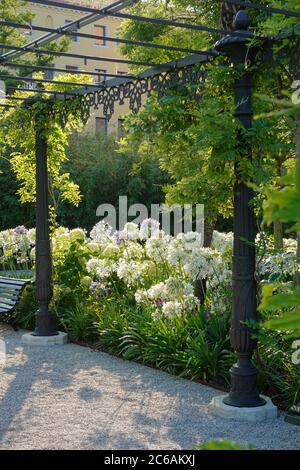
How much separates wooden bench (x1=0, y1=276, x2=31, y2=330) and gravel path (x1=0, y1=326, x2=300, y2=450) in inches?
62.6

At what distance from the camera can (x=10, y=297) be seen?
852 centimetres

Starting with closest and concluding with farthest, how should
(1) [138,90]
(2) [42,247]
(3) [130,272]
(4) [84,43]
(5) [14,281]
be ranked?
(1) [138,90] < (3) [130,272] < (2) [42,247] < (5) [14,281] < (4) [84,43]

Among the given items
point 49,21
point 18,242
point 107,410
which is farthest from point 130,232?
point 49,21

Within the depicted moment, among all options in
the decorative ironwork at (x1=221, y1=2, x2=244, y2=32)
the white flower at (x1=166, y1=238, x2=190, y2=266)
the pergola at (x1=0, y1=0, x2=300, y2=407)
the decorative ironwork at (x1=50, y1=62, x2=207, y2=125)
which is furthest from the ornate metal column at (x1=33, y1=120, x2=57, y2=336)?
the decorative ironwork at (x1=221, y1=2, x2=244, y2=32)

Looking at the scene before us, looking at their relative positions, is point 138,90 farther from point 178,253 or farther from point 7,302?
point 7,302

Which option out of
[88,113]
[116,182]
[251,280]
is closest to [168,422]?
[251,280]

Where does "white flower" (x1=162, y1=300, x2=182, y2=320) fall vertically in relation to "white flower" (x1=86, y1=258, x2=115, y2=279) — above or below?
below

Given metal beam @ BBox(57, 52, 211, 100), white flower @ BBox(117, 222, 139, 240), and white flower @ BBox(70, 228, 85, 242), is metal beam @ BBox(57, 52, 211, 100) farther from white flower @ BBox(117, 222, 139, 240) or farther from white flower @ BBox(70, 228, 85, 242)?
white flower @ BBox(70, 228, 85, 242)

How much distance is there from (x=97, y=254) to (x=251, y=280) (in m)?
4.39

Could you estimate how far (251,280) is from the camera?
476cm

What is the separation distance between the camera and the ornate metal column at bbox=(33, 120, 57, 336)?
766 cm

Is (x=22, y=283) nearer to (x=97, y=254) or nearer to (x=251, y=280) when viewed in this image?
(x=97, y=254)

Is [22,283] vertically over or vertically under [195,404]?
over

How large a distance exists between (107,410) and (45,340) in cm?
268
